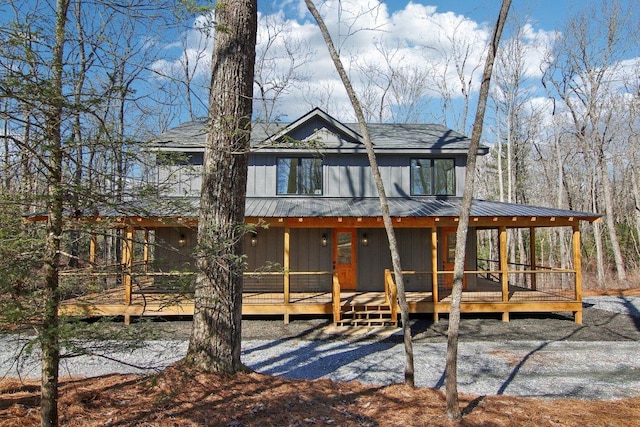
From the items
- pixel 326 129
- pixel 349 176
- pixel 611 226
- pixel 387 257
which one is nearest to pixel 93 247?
pixel 387 257

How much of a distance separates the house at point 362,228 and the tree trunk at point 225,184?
215 inches

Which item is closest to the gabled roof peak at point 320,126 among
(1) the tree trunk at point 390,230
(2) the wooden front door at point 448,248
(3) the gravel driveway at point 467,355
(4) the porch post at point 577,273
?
(2) the wooden front door at point 448,248

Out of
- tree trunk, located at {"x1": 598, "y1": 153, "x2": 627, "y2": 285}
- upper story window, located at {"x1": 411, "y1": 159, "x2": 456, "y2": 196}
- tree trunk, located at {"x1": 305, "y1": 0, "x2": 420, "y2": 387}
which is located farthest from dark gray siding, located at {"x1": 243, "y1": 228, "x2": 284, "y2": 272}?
tree trunk, located at {"x1": 598, "y1": 153, "x2": 627, "y2": 285}

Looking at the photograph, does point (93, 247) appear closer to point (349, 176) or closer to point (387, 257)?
point (387, 257)

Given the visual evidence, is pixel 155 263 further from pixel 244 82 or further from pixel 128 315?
pixel 128 315

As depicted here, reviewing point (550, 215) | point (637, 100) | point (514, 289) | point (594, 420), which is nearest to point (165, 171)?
point (594, 420)

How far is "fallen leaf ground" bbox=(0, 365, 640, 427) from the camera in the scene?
4223 mm

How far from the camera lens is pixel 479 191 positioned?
35375 millimetres

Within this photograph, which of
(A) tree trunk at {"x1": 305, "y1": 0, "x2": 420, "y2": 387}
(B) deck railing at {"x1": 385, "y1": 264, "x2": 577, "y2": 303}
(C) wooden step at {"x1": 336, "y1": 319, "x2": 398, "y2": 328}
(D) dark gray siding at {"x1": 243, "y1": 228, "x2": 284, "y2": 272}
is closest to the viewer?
(A) tree trunk at {"x1": 305, "y1": 0, "x2": 420, "y2": 387}

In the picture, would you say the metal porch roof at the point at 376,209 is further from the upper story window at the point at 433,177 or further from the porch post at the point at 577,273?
the porch post at the point at 577,273

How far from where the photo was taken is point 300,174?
46.8 feet

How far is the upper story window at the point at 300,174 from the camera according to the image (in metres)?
14.2

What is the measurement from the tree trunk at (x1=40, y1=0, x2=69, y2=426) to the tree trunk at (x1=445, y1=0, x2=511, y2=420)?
372cm

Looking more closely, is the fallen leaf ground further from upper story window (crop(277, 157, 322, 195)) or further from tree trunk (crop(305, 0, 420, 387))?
upper story window (crop(277, 157, 322, 195))
